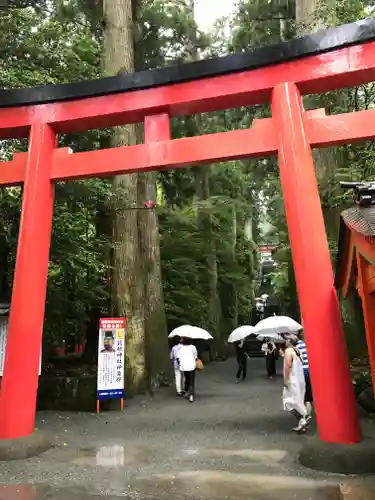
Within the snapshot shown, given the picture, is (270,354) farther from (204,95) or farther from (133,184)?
(204,95)

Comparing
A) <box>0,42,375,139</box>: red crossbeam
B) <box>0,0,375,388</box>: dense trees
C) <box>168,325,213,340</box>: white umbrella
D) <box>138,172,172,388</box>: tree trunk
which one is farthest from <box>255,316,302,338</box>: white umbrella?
<box>0,42,375,139</box>: red crossbeam

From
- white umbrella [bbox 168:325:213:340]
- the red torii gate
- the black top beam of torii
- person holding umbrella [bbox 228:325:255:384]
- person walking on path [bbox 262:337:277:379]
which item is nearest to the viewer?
the red torii gate

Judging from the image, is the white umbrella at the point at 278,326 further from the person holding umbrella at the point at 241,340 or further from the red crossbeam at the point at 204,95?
the red crossbeam at the point at 204,95

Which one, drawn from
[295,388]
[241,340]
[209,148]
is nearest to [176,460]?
[295,388]

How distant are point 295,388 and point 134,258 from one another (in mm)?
5807

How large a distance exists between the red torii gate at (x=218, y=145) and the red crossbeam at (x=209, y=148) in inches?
0.6

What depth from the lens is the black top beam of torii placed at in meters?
6.01

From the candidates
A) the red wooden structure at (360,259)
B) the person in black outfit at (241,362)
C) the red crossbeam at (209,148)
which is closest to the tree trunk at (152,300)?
the person in black outfit at (241,362)

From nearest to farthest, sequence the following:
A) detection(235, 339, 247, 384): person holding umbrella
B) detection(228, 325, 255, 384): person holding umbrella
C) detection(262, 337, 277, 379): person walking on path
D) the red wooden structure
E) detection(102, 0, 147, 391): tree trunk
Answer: the red wooden structure
detection(102, 0, 147, 391): tree trunk
detection(228, 325, 255, 384): person holding umbrella
detection(262, 337, 277, 379): person walking on path
detection(235, 339, 247, 384): person holding umbrella

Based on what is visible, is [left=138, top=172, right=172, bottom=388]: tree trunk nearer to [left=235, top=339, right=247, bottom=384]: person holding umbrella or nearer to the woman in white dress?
[left=235, top=339, right=247, bottom=384]: person holding umbrella

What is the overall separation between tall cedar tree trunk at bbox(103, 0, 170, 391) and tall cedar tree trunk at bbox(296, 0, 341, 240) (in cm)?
438

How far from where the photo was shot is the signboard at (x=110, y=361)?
9227 millimetres

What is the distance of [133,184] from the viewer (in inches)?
480

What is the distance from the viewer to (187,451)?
20.9 feet
